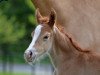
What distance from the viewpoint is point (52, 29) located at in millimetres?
10367

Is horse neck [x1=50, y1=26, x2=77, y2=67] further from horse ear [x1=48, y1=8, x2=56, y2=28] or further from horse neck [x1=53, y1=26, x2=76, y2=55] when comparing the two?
horse ear [x1=48, y1=8, x2=56, y2=28]

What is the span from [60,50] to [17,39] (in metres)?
19.8

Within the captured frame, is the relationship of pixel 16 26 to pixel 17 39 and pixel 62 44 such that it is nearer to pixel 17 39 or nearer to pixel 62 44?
→ pixel 17 39

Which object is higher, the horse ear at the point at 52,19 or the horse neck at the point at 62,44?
the horse ear at the point at 52,19

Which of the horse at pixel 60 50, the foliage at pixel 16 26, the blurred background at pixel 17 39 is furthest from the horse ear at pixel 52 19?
the foliage at pixel 16 26

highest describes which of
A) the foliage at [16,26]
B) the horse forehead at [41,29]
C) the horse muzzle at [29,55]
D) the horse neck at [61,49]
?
the horse forehead at [41,29]

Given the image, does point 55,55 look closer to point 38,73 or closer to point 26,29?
point 38,73

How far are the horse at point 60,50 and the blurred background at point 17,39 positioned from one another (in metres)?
10.8

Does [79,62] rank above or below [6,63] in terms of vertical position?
above

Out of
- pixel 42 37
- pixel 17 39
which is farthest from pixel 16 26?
pixel 42 37

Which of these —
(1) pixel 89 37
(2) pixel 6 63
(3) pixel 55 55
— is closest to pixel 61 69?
(3) pixel 55 55

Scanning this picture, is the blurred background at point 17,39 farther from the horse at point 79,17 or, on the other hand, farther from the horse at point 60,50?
the horse at point 60,50

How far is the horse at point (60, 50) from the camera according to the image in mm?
10164

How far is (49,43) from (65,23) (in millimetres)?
1216
